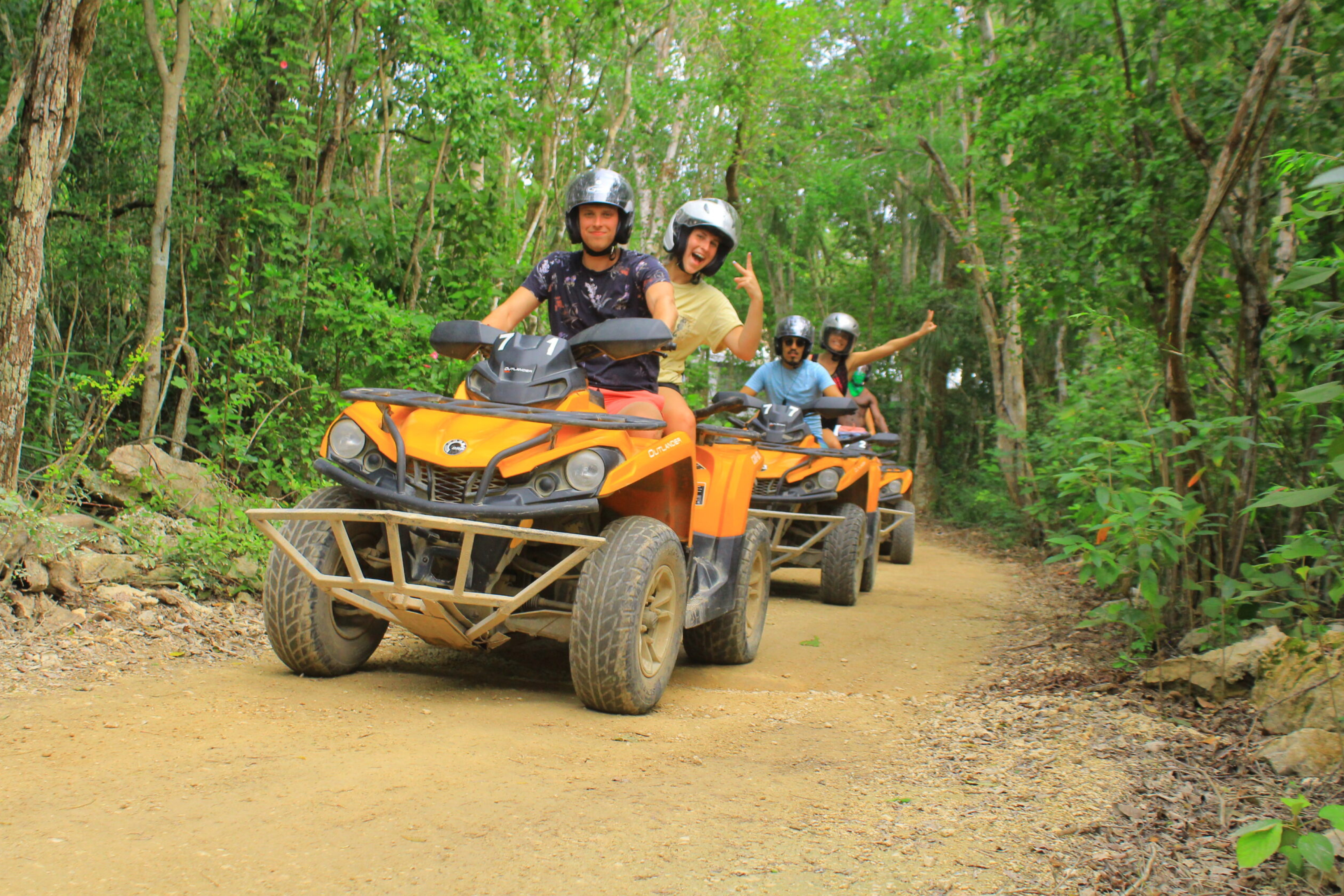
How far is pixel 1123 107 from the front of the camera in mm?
6434

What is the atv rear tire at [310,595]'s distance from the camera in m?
3.98

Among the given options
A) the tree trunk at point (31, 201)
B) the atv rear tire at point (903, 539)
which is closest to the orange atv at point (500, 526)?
the tree trunk at point (31, 201)

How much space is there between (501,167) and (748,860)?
8.69m

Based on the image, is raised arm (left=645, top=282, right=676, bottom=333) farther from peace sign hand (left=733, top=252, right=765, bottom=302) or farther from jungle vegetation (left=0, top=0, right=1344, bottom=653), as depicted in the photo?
jungle vegetation (left=0, top=0, right=1344, bottom=653)

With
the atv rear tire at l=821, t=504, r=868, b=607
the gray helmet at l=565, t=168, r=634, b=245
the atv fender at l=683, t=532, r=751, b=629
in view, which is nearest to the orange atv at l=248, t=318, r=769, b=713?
the atv fender at l=683, t=532, r=751, b=629

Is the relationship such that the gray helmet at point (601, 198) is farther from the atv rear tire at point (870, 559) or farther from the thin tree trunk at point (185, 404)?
the atv rear tire at point (870, 559)

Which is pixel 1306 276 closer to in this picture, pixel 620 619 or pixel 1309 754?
pixel 1309 754

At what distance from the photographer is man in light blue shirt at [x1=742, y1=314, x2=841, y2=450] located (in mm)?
8883

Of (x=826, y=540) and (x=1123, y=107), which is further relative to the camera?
(x=826, y=540)

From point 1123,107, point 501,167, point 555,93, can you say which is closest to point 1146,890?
point 1123,107

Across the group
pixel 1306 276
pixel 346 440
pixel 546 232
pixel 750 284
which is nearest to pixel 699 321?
pixel 750 284

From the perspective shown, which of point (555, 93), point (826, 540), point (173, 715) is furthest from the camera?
point (555, 93)

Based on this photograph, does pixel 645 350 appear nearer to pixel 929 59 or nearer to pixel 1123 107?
pixel 1123 107

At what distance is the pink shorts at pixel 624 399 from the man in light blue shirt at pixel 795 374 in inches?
168
